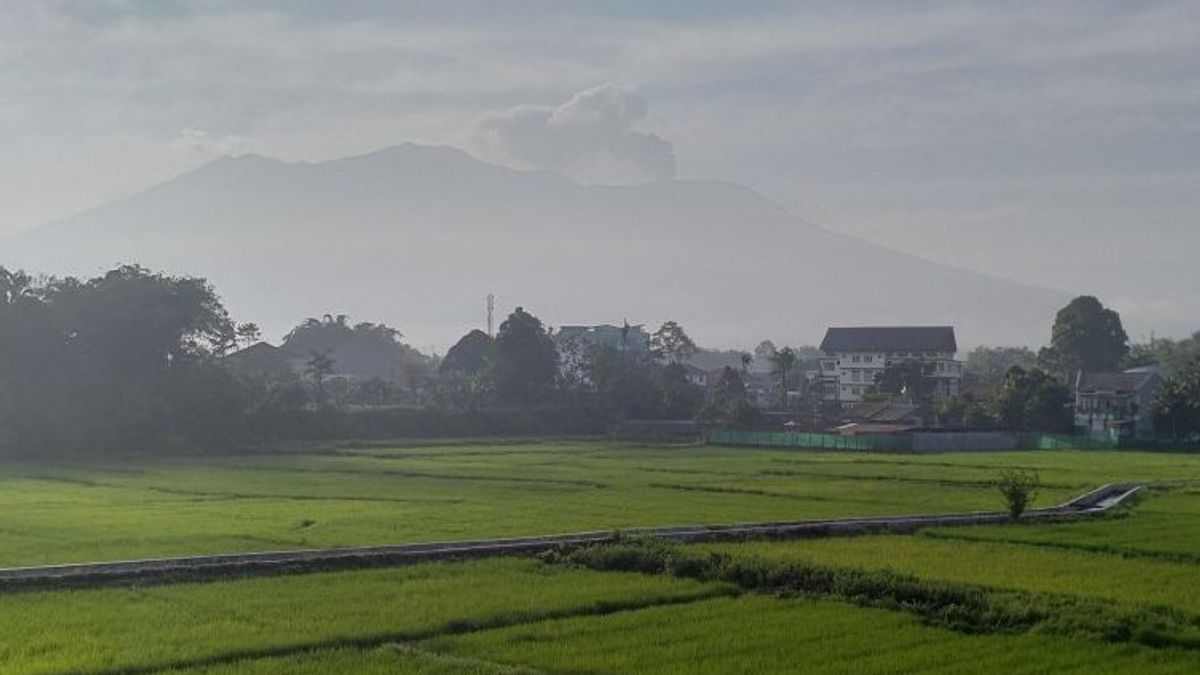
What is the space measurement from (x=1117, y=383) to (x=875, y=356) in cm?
2564

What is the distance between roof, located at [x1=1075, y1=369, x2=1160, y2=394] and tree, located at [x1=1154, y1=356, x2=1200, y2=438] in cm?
657

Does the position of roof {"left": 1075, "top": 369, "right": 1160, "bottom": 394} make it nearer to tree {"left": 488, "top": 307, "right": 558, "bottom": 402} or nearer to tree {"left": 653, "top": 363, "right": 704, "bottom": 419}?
tree {"left": 653, "top": 363, "right": 704, "bottom": 419}

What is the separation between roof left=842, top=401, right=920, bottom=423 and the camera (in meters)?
68.0

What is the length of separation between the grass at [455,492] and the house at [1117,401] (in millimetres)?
15520

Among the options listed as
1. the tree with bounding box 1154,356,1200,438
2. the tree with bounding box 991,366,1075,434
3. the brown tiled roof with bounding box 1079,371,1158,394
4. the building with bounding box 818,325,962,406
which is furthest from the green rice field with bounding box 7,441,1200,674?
the building with bounding box 818,325,962,406

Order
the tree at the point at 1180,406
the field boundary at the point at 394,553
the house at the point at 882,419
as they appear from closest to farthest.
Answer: the field boundary at the point at 394,553 < the tree at the point at 1180,406 < the house at the point at 882,419

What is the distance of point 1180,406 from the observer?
5897cm

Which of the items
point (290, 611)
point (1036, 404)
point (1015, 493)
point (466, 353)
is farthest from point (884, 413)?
point (290, 611)

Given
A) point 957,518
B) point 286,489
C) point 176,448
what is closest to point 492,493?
point 286,489

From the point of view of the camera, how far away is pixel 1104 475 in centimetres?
3859

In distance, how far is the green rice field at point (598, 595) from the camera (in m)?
12.6

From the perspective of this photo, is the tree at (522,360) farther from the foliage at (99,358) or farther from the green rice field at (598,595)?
the green rice field at (598,595)

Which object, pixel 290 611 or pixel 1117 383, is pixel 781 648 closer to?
pixel 290 611

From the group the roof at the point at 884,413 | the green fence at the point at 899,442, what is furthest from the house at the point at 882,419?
the green fence at the point at 899,442
